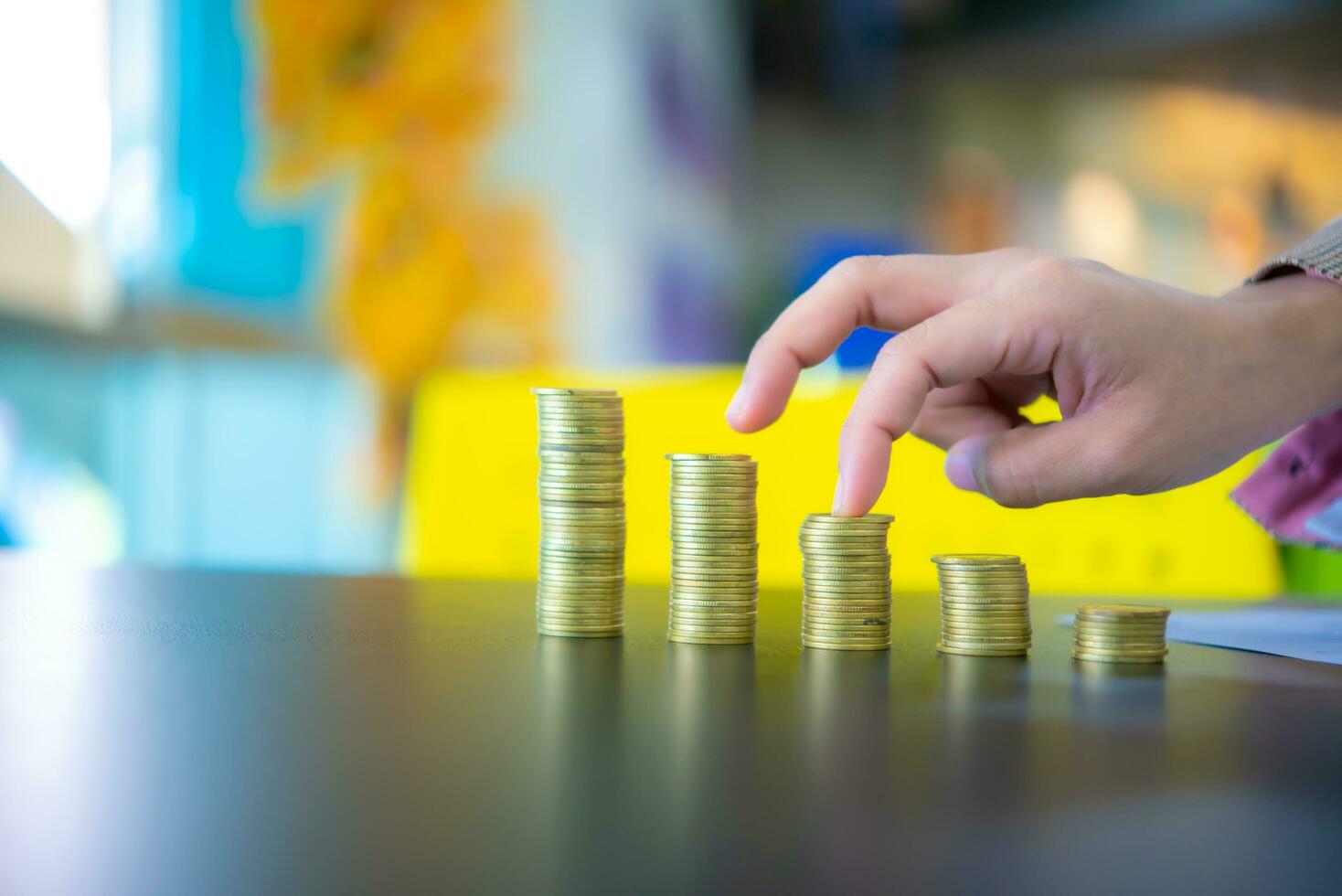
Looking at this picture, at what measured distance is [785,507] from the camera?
2.23 m

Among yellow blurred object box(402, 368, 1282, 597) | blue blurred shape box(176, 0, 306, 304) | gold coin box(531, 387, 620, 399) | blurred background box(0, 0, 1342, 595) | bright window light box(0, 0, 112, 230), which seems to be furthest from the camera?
blue blurred shape box(176, 0, 306, 304)

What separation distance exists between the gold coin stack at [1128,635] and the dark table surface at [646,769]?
0.02 meters

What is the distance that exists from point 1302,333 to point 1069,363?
0.75 feet

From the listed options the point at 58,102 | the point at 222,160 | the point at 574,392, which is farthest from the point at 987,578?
the point at 58,102

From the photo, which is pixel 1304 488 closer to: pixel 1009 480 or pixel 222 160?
pixel 1009 480

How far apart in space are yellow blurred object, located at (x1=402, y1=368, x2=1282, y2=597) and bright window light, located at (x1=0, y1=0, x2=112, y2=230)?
3.03m

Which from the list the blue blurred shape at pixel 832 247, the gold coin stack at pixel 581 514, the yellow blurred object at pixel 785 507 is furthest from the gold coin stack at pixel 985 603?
the blue blurred shape at pixel 832 247

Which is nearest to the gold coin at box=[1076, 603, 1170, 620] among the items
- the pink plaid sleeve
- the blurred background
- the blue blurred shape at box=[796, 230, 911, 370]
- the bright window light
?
the pink plaid sleeve

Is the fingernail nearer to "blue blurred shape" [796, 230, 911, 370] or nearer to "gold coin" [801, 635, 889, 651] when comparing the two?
"gold coin" [801, 635, 889, 651]

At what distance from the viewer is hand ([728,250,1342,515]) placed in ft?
2.98

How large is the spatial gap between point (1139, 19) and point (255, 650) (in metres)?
4.18

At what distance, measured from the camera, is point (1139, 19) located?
4.28 meters

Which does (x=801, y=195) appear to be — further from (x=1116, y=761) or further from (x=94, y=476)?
(x=1116, y=761)

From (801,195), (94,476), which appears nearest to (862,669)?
(801,195)
